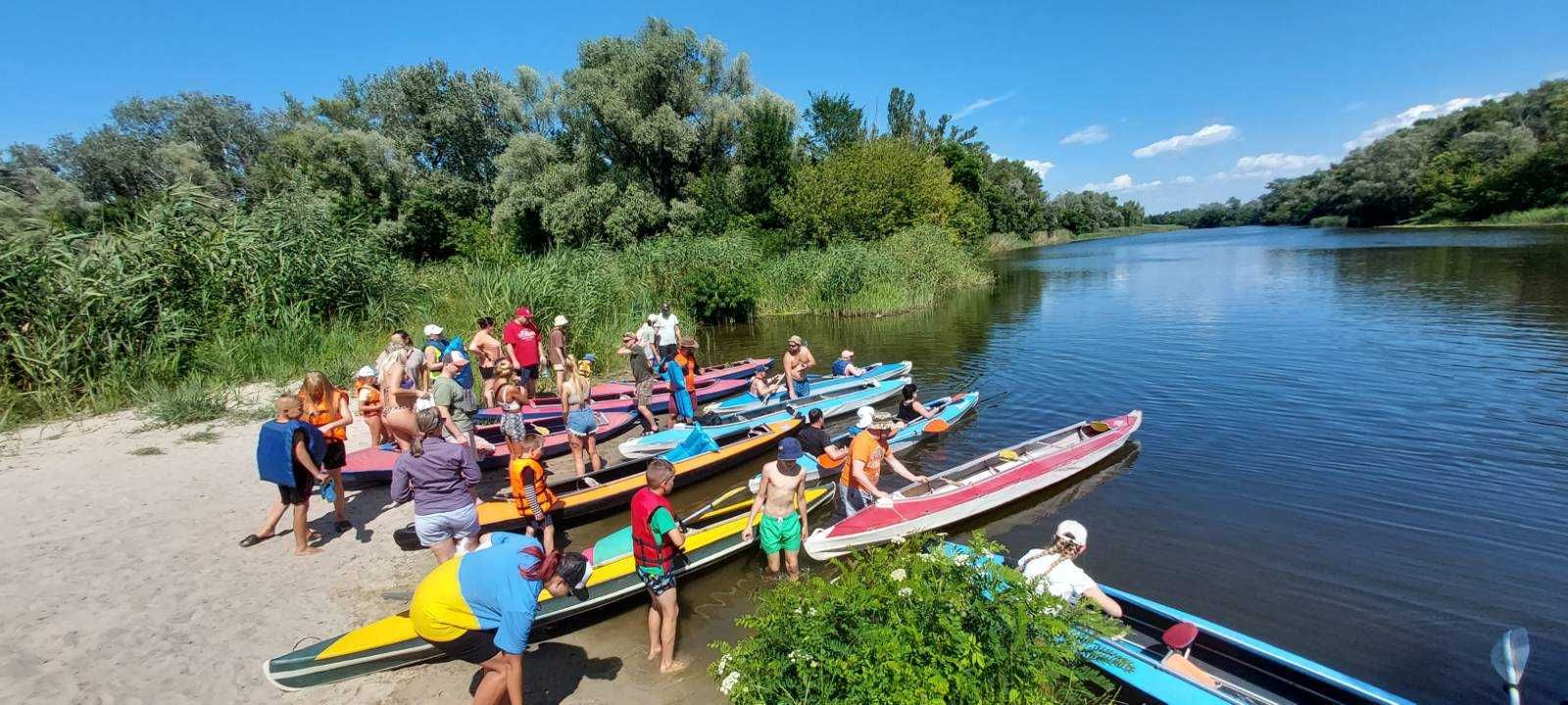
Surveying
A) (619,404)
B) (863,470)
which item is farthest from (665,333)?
(863,470)

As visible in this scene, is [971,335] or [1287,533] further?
[971,335]

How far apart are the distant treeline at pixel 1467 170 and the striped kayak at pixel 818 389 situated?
63576mm

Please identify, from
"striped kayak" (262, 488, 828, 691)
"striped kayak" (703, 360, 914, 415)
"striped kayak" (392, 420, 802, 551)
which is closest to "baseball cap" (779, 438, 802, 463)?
"striped kayak" (262, 488, 828, 691)

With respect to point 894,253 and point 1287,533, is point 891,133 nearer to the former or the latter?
point 894,253

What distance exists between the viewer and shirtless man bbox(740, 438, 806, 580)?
6.25 meters

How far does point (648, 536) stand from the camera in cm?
494

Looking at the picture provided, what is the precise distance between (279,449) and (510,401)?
2.53 meters

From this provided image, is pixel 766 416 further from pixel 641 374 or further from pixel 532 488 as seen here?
pixel 532 488

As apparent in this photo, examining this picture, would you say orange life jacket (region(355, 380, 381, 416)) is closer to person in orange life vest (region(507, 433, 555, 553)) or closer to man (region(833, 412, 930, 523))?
person in orange life vest (region(507, 433, 555, 553))

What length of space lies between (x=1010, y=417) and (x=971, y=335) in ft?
30.6

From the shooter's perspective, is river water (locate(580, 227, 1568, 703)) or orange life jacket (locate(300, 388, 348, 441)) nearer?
river water (locate(580, 227, 1568, 703))

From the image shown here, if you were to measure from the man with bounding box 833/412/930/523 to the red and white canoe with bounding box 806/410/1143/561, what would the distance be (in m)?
0.22

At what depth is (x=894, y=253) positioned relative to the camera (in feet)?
97.5

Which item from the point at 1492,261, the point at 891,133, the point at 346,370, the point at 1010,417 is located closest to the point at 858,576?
the point at 1010,417
